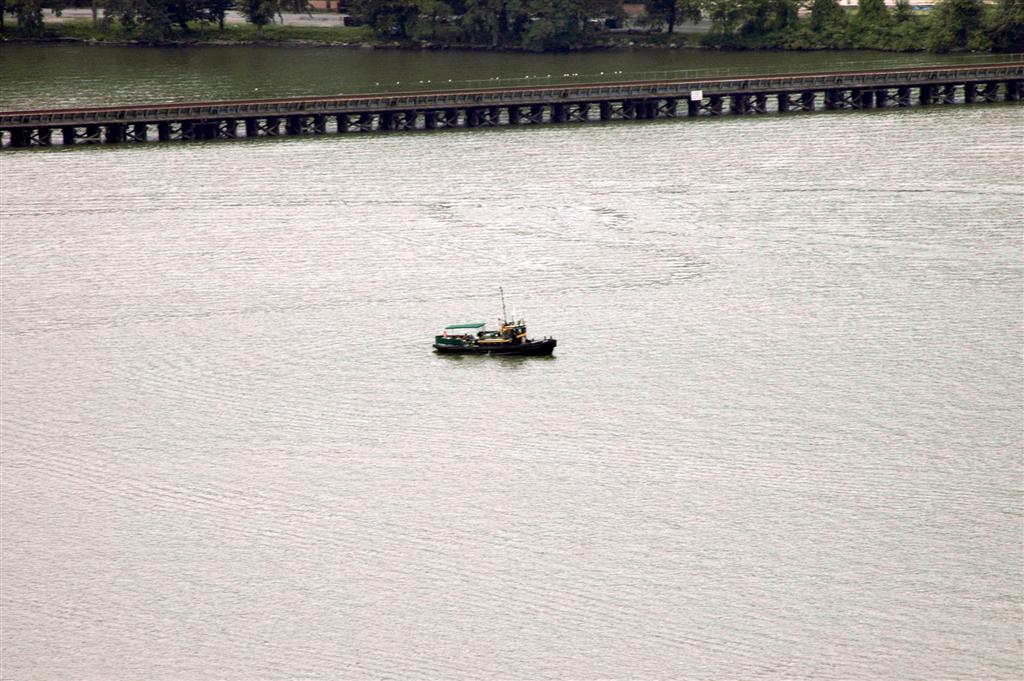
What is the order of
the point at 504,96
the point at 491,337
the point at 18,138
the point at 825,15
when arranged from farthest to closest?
the point at 825,15, the point at 504,96, the point at 18,138, the point at 491,337

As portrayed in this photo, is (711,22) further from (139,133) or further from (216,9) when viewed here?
(139,133)

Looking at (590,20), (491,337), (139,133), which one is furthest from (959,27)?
(491,337)

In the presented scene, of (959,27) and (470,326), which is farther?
(959,27)

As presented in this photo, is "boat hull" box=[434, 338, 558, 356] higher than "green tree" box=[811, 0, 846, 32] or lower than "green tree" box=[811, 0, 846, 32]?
lower

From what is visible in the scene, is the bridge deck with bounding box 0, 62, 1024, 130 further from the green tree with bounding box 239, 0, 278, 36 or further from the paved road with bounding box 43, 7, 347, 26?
the paved road with bounding box 43, 7, 347, 26

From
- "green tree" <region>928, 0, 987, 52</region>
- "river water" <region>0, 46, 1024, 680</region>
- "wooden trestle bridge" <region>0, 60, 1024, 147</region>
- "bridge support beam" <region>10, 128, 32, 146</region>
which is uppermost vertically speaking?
"green tree" <region>928, 0, 987, 52</region>

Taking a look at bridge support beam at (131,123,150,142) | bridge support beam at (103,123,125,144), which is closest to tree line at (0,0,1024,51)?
bridge support beam at (131,123,150,142)

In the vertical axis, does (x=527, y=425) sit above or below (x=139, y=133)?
below
